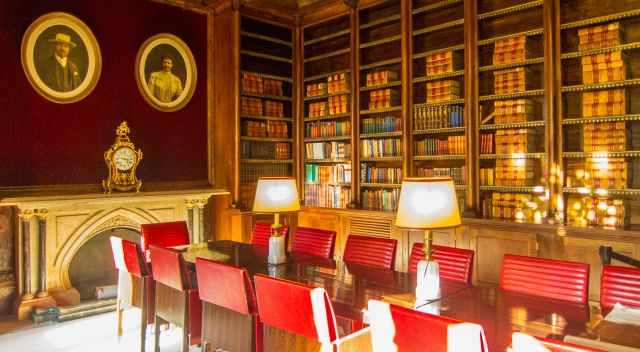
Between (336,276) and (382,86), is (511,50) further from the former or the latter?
(336,276)

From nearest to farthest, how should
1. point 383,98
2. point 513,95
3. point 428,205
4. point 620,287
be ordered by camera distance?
point 428,205
point 620,287
point 513,95
point 383,98

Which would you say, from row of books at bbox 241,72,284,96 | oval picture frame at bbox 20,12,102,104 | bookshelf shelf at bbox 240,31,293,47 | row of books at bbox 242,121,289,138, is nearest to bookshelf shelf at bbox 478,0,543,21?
bookshelf shelf at bbox 240,31,293,47

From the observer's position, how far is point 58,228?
15.6 ft

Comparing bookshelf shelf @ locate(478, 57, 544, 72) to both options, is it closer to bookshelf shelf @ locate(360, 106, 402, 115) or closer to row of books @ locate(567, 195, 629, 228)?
bookshelf shelf @ locate(360, 106, 402, 115)

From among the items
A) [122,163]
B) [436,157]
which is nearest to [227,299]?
[122,163]

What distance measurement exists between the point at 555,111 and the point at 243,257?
123 inches

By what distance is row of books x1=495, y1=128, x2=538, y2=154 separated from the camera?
466 cm

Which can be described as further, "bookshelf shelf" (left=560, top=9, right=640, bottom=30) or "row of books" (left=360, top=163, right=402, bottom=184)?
"row of books" (left=360, top=163, right=402, bottom=184)

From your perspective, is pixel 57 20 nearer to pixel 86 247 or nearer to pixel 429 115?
pixel 86 247

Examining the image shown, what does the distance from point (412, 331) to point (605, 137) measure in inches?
137

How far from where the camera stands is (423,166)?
18.4ft

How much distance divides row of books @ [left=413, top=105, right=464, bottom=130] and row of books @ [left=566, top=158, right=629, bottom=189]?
119cm

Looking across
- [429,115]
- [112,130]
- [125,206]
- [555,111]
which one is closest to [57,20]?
[112,130]

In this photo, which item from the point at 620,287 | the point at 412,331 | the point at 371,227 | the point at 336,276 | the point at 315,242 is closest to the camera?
the point at 412,331
